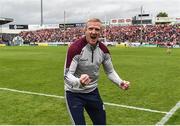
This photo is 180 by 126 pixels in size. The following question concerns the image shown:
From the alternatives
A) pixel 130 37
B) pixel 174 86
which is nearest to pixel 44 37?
pixel 130 37

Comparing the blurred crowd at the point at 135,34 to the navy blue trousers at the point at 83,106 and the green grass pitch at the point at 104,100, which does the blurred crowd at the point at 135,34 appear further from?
the navy blue trousers at the point at 83,106

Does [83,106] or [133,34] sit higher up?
[83,106]

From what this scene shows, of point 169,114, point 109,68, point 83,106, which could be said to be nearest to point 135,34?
point 169,114

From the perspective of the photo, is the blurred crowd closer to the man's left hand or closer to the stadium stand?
the stadium stand

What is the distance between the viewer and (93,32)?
18.4 feet

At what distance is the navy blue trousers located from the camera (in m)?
5.84

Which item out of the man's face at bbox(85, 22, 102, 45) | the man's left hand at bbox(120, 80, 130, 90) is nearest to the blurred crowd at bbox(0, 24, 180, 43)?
the man's left hand at bbox(120, 80, 130, 90)

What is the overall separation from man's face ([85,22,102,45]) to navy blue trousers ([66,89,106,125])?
0.86 m

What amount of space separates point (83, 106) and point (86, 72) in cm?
53

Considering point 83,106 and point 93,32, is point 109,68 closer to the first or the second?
point 83,106

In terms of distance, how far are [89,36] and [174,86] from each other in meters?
10.8

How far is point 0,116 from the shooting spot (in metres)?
9.94

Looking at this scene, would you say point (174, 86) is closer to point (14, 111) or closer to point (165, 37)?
point (14, 111)

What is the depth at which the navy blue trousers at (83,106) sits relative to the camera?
230 inches
